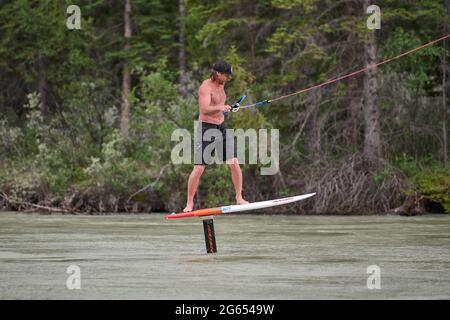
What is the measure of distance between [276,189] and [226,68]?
13.0 meters

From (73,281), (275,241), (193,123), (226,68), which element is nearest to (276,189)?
(193,123)

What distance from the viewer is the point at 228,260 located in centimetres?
1410

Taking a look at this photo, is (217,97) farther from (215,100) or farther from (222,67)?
(222,67)

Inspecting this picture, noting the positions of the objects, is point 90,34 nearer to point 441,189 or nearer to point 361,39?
point 361,39

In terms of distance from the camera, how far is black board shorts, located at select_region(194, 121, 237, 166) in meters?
14.9

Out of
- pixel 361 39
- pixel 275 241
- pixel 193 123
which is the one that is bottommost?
pixel 275 241

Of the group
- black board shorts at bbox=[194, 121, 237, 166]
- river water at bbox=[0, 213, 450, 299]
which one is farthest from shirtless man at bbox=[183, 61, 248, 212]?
river water at bbox=[0, 213, 450, 299]

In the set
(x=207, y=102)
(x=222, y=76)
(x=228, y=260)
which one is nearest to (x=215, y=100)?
(x=207, y=102)

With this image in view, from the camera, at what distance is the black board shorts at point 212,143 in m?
14.9

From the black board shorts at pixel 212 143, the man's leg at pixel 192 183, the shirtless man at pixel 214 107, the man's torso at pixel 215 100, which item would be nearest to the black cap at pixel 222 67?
the shirtless man at pixel 214 107

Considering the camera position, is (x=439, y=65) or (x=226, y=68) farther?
(x=439, y=65)

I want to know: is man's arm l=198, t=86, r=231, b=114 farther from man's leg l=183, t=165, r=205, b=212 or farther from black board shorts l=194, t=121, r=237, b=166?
man's leg l=183, t=165, r=205, b=212

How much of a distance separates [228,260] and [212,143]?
63.9 inches

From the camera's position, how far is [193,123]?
28375 mm
